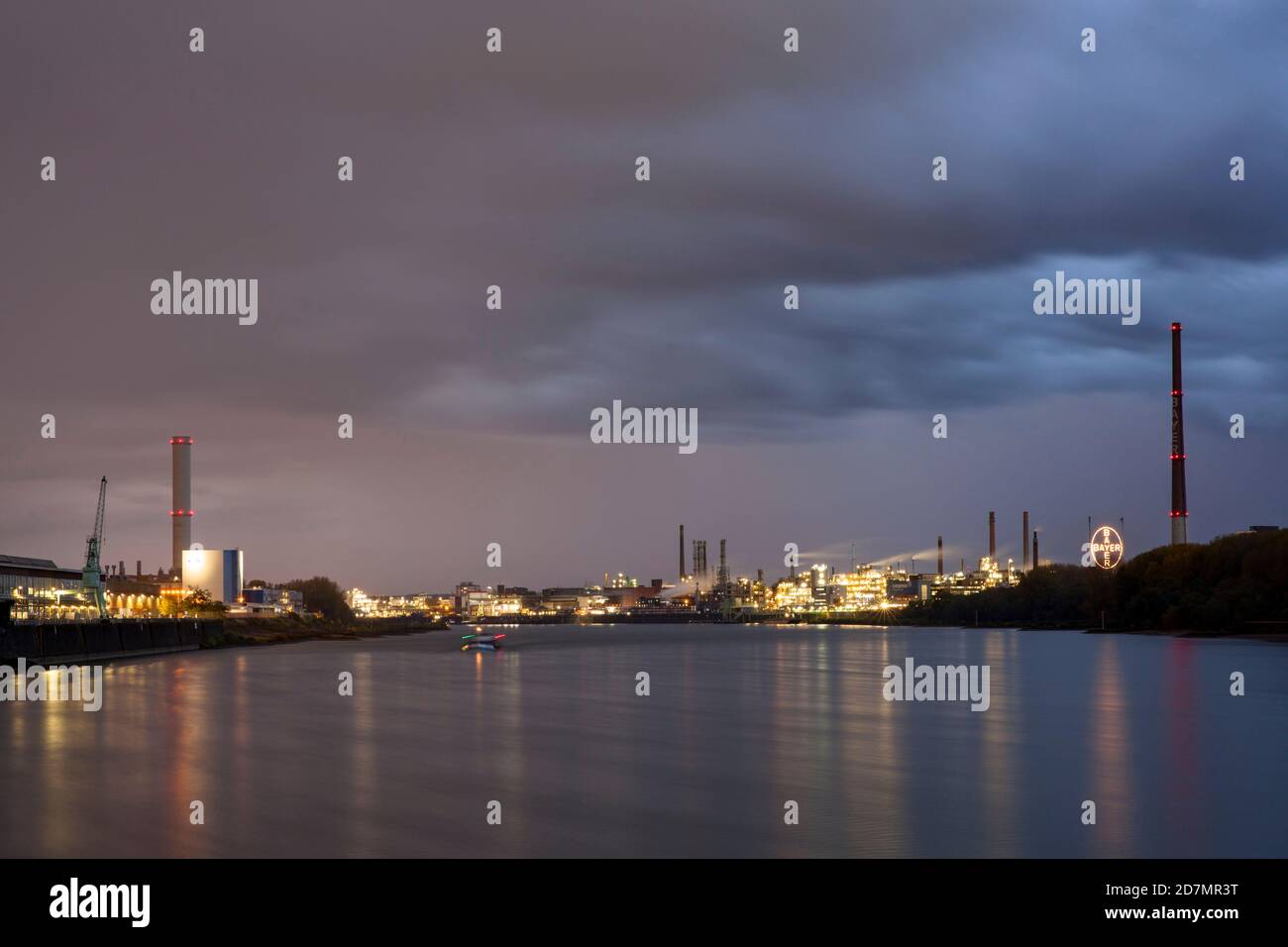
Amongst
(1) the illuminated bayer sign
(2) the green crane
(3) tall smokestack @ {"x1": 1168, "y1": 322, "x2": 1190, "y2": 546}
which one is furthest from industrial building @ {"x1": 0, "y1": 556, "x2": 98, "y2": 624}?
(1) the illuminated bayer sign

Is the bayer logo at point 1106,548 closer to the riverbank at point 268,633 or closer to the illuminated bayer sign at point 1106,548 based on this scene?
the illuminated bayer sign at point 1106,548

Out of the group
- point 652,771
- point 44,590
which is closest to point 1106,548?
point 44,590

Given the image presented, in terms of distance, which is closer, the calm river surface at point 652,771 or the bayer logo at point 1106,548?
the calm river surface at point 652,771

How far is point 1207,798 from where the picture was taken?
2580 centimetres

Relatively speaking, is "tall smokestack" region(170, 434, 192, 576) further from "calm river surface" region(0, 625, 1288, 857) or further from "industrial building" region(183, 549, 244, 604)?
"calm river surface" region(0, 625, 1288, 857)

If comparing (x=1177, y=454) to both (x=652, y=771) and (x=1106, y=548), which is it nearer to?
(x=1106, y=548)

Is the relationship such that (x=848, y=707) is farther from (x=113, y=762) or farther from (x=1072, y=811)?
(x=113, y=762)

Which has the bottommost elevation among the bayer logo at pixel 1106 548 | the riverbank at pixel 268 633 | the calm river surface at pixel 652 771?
the riverbank at pixel 268 633

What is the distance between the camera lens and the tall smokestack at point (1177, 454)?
132500mm

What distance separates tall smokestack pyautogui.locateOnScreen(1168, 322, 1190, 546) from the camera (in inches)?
5217

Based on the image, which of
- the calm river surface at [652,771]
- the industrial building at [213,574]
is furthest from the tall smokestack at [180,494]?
the calm river surface at [652,771]

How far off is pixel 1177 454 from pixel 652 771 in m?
119

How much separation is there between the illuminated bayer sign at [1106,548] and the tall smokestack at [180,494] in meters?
129

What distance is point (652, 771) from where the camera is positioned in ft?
97.0
